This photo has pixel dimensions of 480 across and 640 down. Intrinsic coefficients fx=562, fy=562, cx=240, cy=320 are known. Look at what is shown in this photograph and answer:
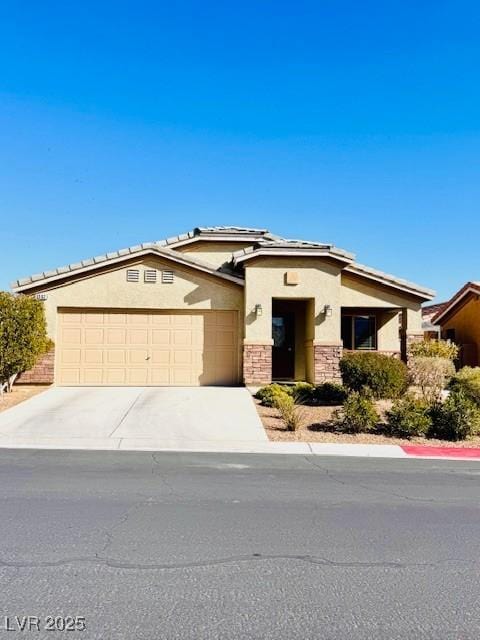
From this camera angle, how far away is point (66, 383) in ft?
58.9

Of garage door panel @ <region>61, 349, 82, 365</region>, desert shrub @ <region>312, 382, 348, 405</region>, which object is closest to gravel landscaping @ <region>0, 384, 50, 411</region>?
garage door panel @ <region>61, 349, 82, 365</region>

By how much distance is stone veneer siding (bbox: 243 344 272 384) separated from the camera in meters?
17.7

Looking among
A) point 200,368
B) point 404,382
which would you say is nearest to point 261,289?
point 200,368

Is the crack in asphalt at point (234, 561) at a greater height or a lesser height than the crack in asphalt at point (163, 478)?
greater

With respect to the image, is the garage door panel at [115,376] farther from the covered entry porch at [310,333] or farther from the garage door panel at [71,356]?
the covered entry porch at [310,333]

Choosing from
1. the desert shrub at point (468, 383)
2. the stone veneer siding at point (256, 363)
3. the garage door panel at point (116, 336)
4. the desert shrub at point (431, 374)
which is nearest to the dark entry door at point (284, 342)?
the stone veneer siding at point (256, 363)

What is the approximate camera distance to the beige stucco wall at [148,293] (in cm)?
1792

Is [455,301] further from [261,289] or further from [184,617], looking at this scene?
[184,617]

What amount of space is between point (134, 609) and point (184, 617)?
0.37m

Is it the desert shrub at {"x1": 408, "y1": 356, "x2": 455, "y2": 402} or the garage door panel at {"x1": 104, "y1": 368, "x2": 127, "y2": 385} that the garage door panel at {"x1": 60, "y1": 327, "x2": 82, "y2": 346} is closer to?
the garage door panel at {"x1": 104, "y1": 368, "x2": 127, "y2": 385}

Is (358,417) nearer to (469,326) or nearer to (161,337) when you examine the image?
(161,337)

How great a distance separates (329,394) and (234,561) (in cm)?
1078

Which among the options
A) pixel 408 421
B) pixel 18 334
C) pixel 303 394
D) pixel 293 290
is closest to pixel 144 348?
pixel 18 334

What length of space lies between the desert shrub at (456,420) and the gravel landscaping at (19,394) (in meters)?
10.5
